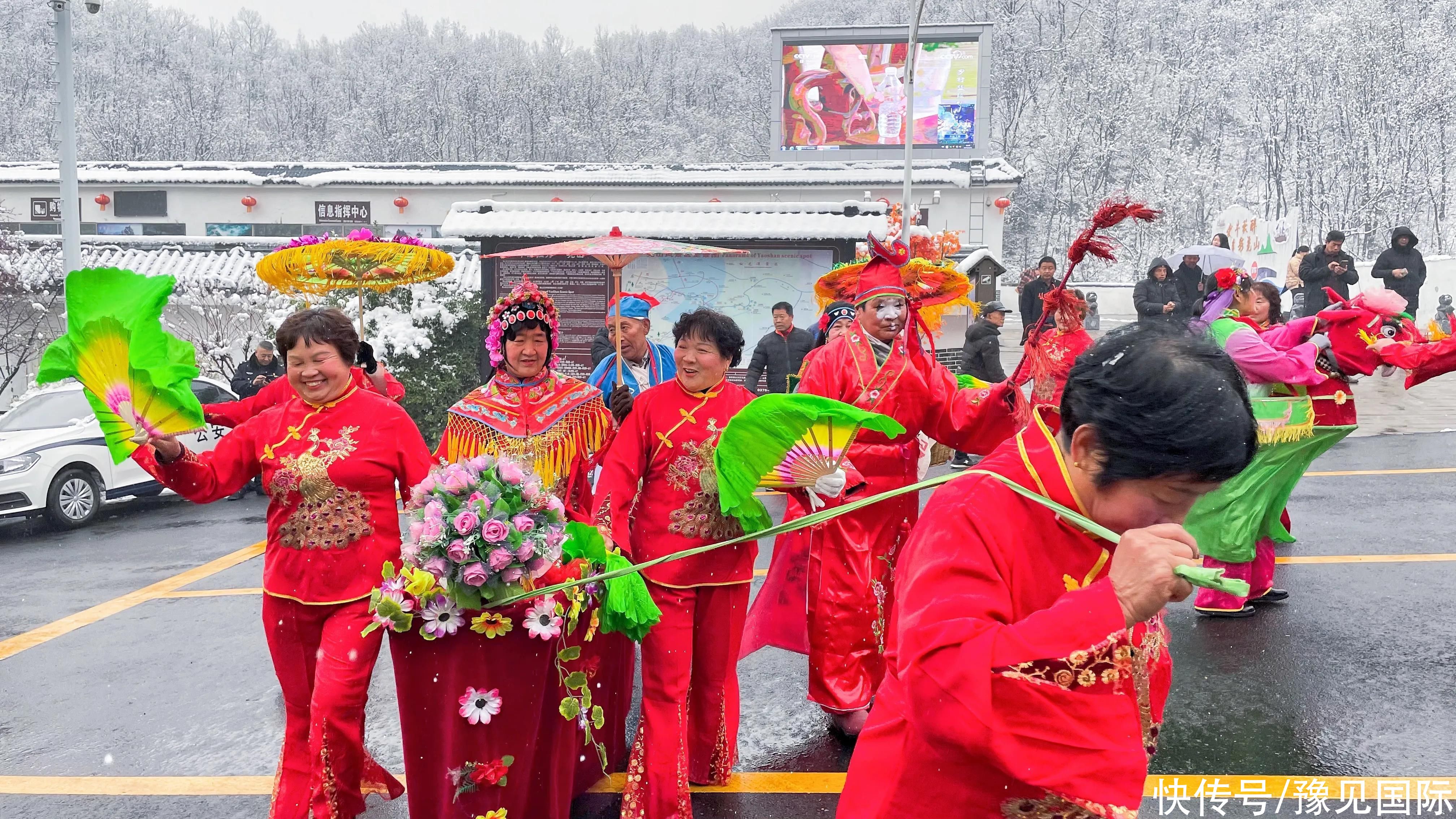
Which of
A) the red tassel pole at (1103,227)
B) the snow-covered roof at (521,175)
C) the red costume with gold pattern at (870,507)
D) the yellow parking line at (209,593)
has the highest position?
the snow-covered roof at (521,175)

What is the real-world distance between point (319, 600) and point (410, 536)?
61 centimetres

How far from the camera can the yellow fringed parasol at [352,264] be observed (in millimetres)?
5289

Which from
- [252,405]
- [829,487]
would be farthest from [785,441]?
[252,405]

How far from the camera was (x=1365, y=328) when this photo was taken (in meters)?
5.82

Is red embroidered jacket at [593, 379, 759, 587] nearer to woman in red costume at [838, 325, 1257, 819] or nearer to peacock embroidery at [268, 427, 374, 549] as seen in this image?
peacock embroidery at [268, 427, 374, 549]

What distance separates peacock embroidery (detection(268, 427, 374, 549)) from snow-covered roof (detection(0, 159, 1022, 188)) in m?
16.2

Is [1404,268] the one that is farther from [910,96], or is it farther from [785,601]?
[785,601]

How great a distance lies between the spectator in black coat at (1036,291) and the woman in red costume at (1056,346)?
23.2ft

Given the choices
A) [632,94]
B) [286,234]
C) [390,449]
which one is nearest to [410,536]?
[390,449]

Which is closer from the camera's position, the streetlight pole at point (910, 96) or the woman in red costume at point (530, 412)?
the woman in red costume at point (530, 412)

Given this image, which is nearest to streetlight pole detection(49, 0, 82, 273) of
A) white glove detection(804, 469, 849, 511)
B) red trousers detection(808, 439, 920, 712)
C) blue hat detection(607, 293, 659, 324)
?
blue hat detection(607, 293, 659, 324)

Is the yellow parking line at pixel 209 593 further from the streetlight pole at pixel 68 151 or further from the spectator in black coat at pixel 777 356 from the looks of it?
the streetlight pole at pixel 68 151

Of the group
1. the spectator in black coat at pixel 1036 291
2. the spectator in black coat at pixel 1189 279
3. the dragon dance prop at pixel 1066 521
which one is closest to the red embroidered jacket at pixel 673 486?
the dragon dance prop at pixel 1066 521

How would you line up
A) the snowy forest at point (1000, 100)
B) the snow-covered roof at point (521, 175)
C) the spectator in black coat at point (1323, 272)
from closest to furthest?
the spectator in black coat at point (1323, 272) → the snow-covered roof at point (521, 175) → the snowy forest at point (1000, 100)
